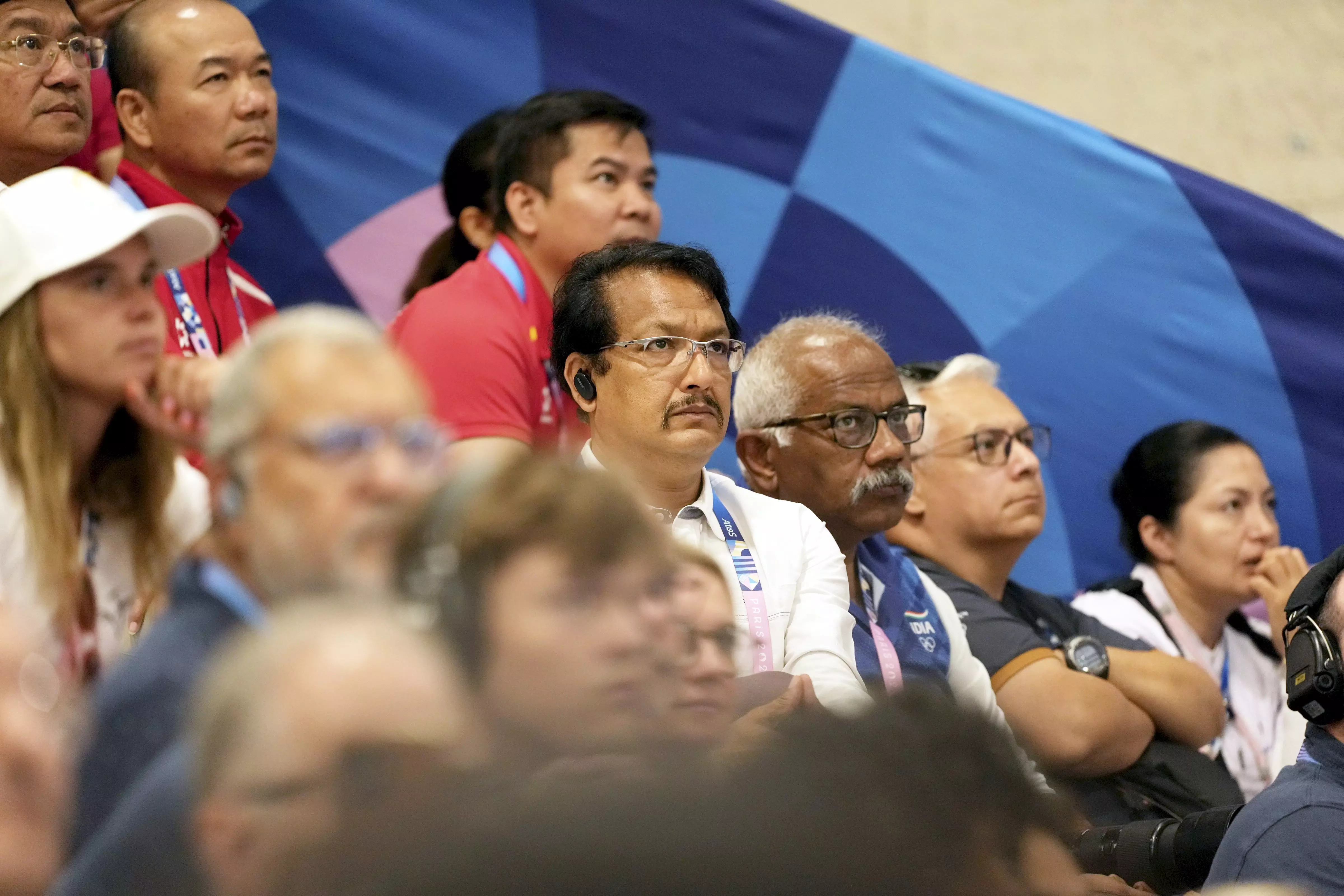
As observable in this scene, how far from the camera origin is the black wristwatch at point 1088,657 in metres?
2.72

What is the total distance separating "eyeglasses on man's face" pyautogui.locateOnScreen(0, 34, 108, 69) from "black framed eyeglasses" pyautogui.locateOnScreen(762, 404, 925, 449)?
1.28m

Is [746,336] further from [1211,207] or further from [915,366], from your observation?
[1211,207]

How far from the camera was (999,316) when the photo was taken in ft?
11.7

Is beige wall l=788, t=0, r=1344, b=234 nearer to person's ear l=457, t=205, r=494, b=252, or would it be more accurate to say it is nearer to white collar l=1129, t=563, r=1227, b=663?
white collar l=1129, t=563, r=1227, b=663

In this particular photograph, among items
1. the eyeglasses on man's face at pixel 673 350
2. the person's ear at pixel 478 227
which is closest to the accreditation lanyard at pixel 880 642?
the eyeglasses on man's face at pixel 673 350

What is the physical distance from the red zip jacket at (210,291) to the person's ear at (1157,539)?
1867 millimetres

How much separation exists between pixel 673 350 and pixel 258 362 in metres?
1.33

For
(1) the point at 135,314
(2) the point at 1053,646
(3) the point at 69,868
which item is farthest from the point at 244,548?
(2) the point at 1053,646

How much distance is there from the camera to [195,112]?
8.74ft

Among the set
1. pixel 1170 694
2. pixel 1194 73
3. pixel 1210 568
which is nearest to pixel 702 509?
pixel 1170 694

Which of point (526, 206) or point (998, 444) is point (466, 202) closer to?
point (526, 206)

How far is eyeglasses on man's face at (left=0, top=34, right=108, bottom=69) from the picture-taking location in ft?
7.99

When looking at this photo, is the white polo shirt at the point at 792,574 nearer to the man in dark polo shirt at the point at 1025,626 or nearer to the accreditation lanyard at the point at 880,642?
the accreditation lanyard at the point at 880,642

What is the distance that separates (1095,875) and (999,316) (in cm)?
162
